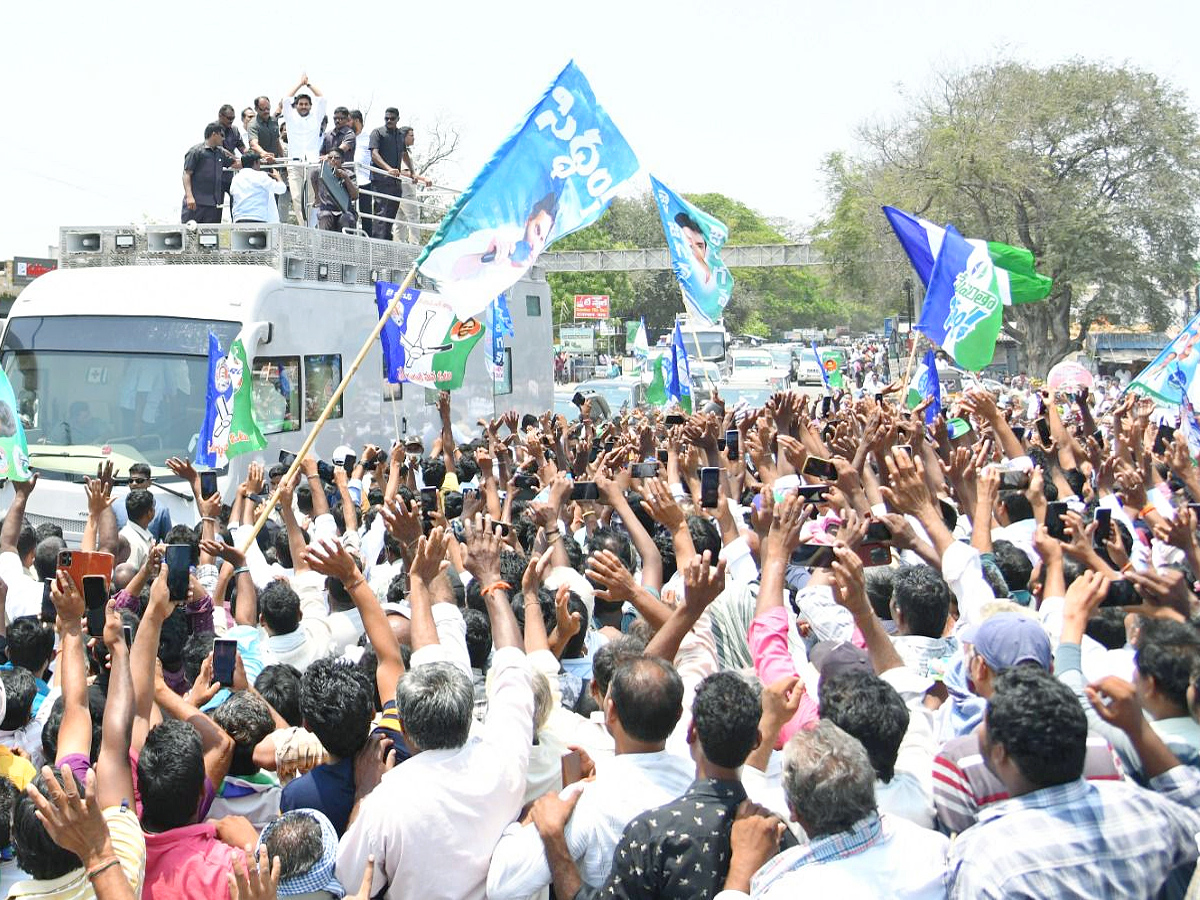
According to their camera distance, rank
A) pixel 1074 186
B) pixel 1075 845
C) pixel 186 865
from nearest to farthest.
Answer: pixel 1075 845
pixel 186 865
pixel 1074 186

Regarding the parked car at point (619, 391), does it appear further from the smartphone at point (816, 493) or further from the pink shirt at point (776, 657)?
the pink shirt at point (776, 657)

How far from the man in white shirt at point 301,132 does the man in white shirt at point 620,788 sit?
36.2ft

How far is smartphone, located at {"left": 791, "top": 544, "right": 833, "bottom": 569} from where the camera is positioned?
518 cm

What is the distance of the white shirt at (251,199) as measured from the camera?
1241cm

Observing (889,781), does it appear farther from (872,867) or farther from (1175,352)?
(1175,352)

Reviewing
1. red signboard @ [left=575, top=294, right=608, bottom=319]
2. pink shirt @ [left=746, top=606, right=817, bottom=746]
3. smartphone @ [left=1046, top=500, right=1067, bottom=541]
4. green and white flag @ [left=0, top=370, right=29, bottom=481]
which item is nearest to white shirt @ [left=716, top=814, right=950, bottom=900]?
pink shirt @ [left=746, top=606, right=817, bottom=746]

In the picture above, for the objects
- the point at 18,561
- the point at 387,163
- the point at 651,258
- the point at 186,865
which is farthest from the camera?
the point at 651,258

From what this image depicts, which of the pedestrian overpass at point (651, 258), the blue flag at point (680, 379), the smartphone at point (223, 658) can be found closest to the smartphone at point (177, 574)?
the smartphone at point (223, 658)

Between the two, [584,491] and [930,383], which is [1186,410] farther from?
[584,491]

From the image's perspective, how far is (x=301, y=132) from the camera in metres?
13.4

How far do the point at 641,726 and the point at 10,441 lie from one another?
18.9 ft

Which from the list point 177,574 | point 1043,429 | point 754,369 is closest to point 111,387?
point 177,574

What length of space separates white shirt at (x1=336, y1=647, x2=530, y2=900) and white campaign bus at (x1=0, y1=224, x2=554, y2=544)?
7068 mm

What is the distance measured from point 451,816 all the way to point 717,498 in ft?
8.85
